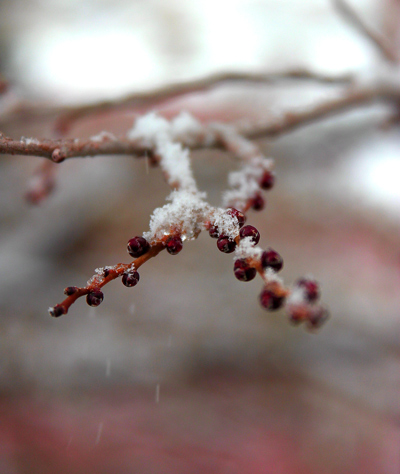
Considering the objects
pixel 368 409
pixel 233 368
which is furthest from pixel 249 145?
pixel 368 409

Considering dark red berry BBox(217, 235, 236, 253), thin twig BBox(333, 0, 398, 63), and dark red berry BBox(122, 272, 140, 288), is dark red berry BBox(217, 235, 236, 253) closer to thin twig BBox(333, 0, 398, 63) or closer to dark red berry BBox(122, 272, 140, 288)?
dark red berry BBox(122, 272, 140, 288)

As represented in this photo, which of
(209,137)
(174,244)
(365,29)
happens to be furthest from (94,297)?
(365,29)

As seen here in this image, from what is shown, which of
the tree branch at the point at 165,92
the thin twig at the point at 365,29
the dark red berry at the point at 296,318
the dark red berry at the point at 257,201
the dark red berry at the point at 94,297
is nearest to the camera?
the dark red berry at the point at 296,318

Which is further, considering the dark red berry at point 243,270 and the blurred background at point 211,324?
the blurred background at point 211,324

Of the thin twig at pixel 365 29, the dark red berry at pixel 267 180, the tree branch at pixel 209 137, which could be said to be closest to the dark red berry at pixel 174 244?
the tree branch at pixel 209 137

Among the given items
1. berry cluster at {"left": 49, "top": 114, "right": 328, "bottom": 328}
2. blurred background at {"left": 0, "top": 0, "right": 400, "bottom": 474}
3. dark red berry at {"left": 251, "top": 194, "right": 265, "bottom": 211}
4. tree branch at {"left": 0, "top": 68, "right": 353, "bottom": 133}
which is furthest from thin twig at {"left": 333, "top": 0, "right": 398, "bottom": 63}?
dark red berry at {"left": 251, "top": 194, "right": 265, "bottom": 211}

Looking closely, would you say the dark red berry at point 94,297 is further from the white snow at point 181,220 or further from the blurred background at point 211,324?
the blurred background at point 211,324
